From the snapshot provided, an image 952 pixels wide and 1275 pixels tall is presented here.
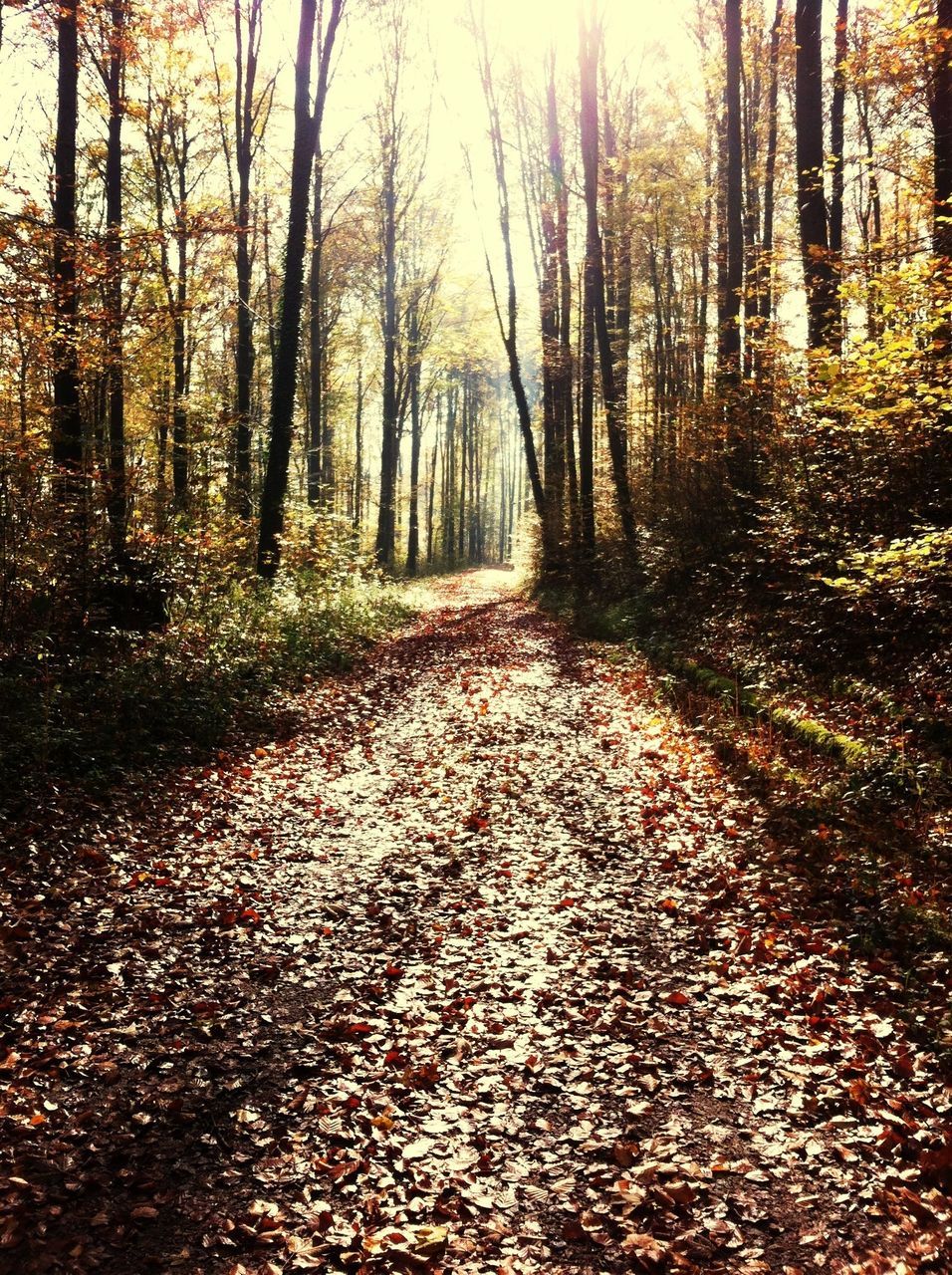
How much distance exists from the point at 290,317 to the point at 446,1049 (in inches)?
562

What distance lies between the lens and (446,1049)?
4.18 metres

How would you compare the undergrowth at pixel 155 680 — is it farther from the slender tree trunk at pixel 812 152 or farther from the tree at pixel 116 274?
the slender tree trunk at pixel 812 152

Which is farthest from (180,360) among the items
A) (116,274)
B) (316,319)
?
(116,274)

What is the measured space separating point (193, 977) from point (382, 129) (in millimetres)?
27898

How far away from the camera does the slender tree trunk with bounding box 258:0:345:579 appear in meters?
14.5

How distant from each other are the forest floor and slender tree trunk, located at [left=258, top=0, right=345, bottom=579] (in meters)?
8.43

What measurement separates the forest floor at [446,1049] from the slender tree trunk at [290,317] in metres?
8.43

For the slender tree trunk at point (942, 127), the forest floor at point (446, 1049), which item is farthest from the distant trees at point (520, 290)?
the forest floor at point (446, 1049)

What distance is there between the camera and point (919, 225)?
74.5ft

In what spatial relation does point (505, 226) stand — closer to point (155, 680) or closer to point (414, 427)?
point (414, 427)

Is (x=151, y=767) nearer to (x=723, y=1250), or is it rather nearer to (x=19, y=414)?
(x=723, y=1250)

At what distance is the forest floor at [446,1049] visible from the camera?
303 cm

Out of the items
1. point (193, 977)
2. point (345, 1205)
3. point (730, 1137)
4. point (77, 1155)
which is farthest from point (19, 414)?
point (730, 1137)

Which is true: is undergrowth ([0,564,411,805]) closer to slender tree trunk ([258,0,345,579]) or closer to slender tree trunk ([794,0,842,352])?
slender tree trunk ([258,0,345,579])
